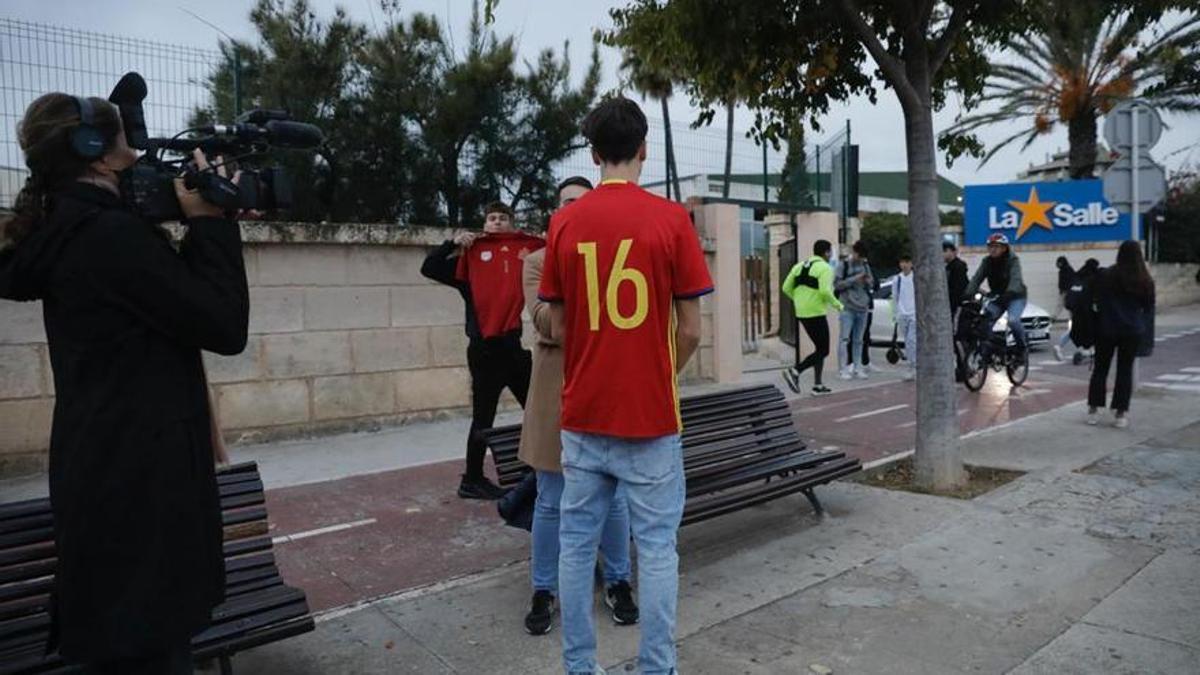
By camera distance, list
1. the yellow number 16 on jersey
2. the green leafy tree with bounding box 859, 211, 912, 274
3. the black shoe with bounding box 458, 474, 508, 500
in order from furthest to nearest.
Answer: the green leafy tree with bounding box 859, 211, 912, 274, the black shoe with bounding box 458, 474, 508, 500, the yellow number 16 on jersey

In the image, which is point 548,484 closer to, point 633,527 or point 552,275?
point 633,527

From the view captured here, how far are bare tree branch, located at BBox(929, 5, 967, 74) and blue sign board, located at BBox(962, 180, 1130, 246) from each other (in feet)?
72.5

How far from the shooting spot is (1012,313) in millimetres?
10820

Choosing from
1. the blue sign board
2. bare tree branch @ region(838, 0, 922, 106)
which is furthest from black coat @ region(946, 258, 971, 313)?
the blue sign board

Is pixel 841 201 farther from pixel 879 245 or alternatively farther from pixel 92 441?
pixel 879 245

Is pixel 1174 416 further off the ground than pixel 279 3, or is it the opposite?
pixel 279 3

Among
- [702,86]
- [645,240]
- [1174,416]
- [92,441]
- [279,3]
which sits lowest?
[1174,416]

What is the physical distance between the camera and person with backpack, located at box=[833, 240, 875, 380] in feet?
38.9

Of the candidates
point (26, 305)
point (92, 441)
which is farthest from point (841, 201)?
point (92, 441)

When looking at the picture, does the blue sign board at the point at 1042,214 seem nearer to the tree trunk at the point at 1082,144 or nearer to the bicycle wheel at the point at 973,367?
the tree trunk at the point at 1082,144

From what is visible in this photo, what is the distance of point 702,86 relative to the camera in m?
6.14

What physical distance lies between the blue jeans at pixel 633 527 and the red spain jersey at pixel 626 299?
87mm

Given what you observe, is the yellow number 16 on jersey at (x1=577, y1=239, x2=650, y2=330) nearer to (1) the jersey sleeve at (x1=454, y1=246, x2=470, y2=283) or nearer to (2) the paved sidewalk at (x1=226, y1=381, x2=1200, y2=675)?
(2) the paved sidewalk at (x1=226, y1=381, x2=1200, y2=675)

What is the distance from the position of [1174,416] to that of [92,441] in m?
9.21
